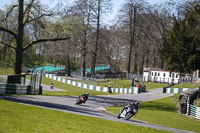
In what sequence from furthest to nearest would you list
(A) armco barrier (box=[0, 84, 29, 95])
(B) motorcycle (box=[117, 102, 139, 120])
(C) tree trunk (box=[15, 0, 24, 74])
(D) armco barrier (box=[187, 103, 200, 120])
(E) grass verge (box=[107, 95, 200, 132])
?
(C) tree trunk (box=[15, 0, 24, 74])
(D) armco barrier (box=[187, 103, 200, 120])
(A) armco barrier (box=[0, 84, 29, 95])
(E) grass verge (box=[107, 95, 200, 132])
(B) motorcycle (box=[117, 102, 139, 120])

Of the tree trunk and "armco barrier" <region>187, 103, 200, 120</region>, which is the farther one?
the tree trunk

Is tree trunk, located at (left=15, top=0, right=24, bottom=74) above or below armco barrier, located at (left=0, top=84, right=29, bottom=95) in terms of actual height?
above

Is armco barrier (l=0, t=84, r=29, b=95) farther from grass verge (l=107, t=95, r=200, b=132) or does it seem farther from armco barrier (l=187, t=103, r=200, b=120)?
armco barrier (l=187, t=103, r=200, b=120)

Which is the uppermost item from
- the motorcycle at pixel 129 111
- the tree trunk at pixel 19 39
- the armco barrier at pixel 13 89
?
the tree trunk at pixel 19 39

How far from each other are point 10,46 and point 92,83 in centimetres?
1959

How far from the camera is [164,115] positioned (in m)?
19.6

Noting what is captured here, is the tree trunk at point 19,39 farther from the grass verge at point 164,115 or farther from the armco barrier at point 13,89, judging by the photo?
the grass verge at point 164,115

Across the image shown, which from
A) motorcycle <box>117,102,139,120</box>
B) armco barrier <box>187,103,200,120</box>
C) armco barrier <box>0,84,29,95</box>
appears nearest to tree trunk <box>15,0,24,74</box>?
armco barrier <box>0,84,29,95</box>

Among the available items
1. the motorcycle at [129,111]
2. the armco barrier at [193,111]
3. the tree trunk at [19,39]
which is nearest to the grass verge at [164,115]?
the armco barrier at [193,111]

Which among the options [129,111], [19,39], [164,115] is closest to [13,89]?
[19,39]

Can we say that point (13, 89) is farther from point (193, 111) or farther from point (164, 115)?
point (193, 111)

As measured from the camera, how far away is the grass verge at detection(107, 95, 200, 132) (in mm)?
16203

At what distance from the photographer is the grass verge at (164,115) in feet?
53.2

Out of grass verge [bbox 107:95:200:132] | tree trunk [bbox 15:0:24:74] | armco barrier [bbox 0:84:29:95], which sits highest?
tree trunk [bbox 15:0:24:74]
